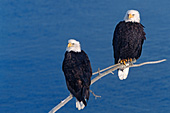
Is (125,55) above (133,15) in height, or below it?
below

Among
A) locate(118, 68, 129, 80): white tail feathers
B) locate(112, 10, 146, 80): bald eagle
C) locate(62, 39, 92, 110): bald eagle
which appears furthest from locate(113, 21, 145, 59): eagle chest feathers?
locate(62, 39, 92, 110): bald eagle

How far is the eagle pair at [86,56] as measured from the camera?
15.1ft

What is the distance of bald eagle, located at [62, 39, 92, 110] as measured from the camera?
458 centimetres

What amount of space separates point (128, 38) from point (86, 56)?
0.92m

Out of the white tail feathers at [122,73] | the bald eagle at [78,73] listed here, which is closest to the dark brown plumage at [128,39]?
the white tail feathers at [122,73]

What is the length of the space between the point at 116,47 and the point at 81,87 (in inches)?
46.0

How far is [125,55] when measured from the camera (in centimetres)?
550

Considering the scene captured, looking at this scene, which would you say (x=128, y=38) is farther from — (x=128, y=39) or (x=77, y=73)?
(x=77, y=73)

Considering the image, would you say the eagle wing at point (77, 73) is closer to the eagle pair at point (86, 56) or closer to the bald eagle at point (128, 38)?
the eagle pair at point (86, 56)

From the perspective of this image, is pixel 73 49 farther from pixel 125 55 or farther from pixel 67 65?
pixel 125 55

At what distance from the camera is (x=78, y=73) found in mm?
4570

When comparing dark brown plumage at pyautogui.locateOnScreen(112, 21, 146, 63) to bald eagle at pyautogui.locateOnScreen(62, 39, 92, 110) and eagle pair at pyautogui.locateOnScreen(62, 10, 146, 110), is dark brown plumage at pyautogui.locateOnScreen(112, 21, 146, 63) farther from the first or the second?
bald eagle at pyautogui.locateOnScreen(62, 39, 92, 110)

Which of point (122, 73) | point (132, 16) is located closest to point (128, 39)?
point (132, 16)

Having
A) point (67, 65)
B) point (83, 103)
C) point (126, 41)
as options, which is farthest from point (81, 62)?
point (126, 41)
